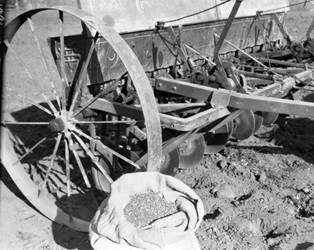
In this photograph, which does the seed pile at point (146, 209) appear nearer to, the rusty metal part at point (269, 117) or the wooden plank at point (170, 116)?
the wooden plank at point (170, 116)

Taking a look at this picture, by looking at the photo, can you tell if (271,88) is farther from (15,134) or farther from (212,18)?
(15,134)

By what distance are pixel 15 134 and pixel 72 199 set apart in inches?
56.0

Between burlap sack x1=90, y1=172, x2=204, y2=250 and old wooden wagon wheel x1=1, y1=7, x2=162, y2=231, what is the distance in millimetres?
145

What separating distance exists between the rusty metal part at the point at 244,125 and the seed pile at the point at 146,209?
78.3 inches

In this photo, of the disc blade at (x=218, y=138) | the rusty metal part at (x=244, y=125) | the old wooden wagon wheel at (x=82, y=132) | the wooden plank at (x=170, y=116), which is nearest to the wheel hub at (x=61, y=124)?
the old wooden wagon wheel at (x=82, y=132)

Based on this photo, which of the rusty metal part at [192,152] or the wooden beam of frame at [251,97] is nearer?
the wooden beam of frame at [251,97]

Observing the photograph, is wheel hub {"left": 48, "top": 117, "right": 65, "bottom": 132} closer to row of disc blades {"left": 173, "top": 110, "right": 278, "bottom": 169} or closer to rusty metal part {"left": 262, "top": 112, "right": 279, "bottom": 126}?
row of disc blades {"left": 173, "top": 110, "right": 278, "bottom": 169}

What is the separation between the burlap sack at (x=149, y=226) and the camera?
2316mm

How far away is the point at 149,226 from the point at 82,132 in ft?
3.36

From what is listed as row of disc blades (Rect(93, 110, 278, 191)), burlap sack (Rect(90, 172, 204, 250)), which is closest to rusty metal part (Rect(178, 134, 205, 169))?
row of disc blades (Rect(93, 110, 278, 191))

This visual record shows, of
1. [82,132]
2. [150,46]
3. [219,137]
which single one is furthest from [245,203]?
[150,46]

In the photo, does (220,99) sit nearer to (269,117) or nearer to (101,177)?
(101,177)

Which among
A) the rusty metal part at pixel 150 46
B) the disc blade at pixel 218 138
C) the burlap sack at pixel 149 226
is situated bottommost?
the disc blade at pixel 218 138

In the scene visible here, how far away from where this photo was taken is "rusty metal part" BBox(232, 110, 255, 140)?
439cm
